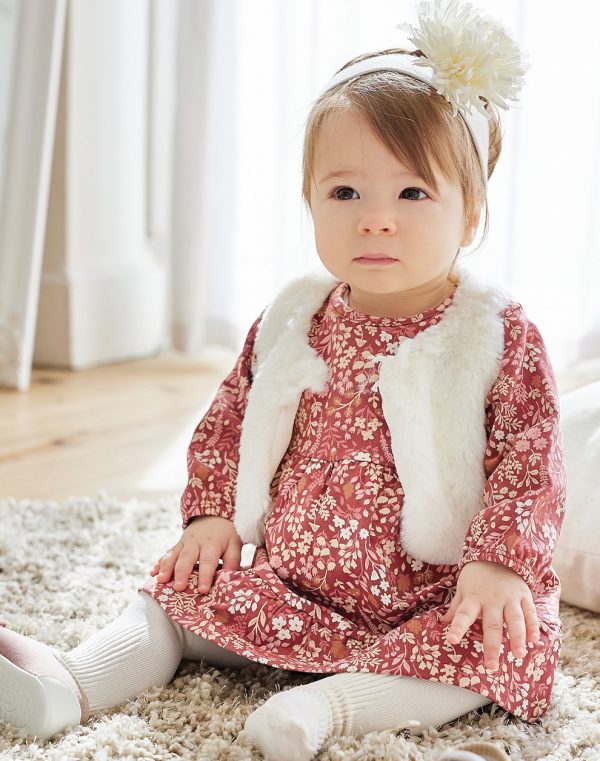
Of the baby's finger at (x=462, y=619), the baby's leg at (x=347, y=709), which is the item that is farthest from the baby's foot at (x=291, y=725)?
the baby's finger at (x=462, y=619)

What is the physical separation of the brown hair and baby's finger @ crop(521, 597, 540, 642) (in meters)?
0.40

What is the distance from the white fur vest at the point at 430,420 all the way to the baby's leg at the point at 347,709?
14cm

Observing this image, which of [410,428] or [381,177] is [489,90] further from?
[410,428]

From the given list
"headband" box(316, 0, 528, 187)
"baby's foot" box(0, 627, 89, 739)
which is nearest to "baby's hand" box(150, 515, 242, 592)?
"baby's foot" box(0, 627, 89, 739)

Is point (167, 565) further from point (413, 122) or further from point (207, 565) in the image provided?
point (413, 122)

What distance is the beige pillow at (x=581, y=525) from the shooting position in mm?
1212

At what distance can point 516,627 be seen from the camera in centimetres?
93

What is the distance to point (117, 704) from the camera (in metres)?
0.98

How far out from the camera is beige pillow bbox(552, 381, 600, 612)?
1212 mm

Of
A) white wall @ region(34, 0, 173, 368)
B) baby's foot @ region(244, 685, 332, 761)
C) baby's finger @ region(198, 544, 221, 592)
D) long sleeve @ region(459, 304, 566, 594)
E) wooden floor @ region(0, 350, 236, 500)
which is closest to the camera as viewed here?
baby's foot @ region(244, 685, 332, 761)

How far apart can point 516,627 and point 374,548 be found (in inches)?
6.5

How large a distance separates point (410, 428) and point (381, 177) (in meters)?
0.25

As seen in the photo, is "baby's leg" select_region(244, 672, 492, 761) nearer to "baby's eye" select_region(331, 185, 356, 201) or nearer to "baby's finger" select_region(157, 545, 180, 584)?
"baby's finger" select_region(157, 545, 180, 584)

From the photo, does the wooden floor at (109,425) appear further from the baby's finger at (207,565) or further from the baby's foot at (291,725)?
the baby's foot at (291,725)
